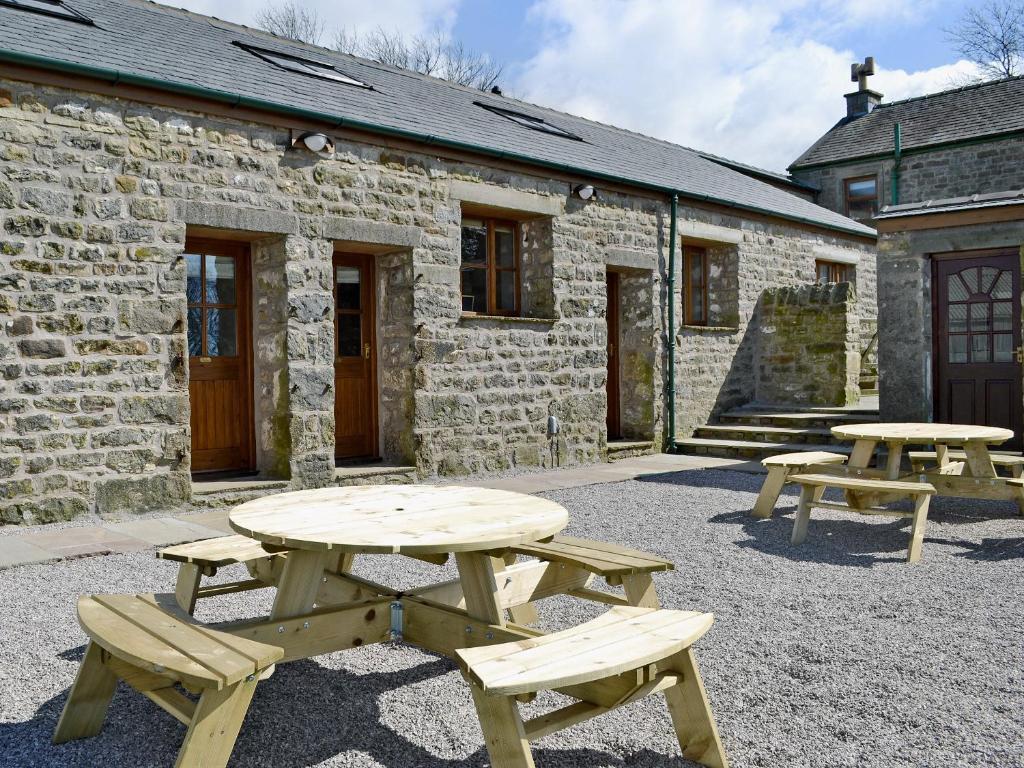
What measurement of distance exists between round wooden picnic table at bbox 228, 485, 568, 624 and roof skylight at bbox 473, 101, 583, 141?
8.59 m

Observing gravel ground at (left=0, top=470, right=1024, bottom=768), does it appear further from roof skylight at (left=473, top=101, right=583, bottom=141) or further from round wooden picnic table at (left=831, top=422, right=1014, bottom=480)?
roof skylight at (left=473, top=101, right=583, bottom=141)

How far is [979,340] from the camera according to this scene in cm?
855

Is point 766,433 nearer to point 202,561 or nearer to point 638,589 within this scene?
point 638,589

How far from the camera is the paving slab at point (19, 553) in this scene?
16.4 ft

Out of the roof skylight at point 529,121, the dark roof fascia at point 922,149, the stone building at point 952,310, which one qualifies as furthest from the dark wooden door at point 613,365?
the dark roof fascia at point 922,149

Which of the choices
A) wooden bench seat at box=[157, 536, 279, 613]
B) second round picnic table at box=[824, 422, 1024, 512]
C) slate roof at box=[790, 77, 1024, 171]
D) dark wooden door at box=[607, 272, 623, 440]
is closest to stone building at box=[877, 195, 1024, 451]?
second round picnic table at box=[824, 422, 1024, 512]

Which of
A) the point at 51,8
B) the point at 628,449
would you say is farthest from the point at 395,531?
the point at 628,449

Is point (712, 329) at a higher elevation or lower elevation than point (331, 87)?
lower

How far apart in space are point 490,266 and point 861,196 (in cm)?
1245

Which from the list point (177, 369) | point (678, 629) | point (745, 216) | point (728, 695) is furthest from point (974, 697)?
point (745, 216)

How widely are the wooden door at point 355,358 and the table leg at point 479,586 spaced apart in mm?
5759

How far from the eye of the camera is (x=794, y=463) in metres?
6.29

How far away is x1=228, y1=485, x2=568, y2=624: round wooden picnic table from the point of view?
2639 millimetres

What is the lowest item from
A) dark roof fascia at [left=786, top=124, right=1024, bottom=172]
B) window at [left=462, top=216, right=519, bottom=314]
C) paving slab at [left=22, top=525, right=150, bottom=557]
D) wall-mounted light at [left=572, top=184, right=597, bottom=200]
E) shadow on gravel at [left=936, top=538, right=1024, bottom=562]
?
shadow on gravel at [left=936, top=538, right=1024, bottom=562]
